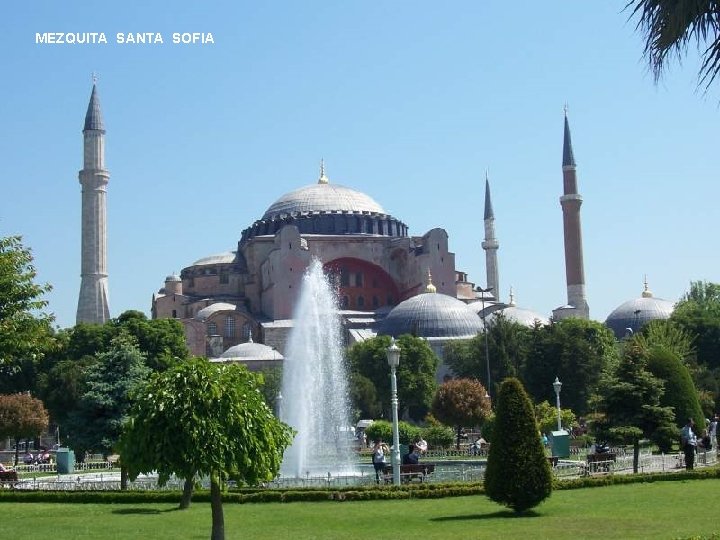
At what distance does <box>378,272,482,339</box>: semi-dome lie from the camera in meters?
61.2

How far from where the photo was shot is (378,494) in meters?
16.7

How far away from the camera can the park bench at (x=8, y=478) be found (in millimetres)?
21125

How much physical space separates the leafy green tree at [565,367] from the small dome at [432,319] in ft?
53.2

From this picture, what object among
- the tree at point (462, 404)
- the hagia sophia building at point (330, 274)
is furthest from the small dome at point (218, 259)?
the tree at point (462, 404)

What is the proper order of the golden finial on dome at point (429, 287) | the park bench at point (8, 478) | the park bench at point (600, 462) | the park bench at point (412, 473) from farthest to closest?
the golden finial on dome at point (429, 287) < the park bench at point (8, 478) < the park bench at point (600, 462) < the park bench at point (412, 473)

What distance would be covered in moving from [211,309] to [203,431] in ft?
184

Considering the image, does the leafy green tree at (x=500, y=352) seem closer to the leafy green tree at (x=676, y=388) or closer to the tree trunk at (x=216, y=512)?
the leafy green tree at (x=676, y=388)

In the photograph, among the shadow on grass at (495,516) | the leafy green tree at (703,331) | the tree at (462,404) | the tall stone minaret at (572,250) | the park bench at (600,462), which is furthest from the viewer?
the tall stone minaret at (572,250)

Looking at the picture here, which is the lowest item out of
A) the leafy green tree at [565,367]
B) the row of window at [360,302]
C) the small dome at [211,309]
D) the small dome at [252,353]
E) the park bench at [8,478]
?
the park bench at [8,478]

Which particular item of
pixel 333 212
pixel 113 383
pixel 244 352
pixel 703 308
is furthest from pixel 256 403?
pixel 333 212

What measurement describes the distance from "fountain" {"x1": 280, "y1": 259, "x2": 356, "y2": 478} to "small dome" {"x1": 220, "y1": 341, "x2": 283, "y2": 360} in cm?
2159

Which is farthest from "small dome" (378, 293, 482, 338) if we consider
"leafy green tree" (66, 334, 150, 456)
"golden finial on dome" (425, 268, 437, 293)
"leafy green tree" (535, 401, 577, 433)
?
"leafy green tree" (66, 334, 150, 456)

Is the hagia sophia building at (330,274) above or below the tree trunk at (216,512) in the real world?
above

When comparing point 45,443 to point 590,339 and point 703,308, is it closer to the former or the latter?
point 590,339
